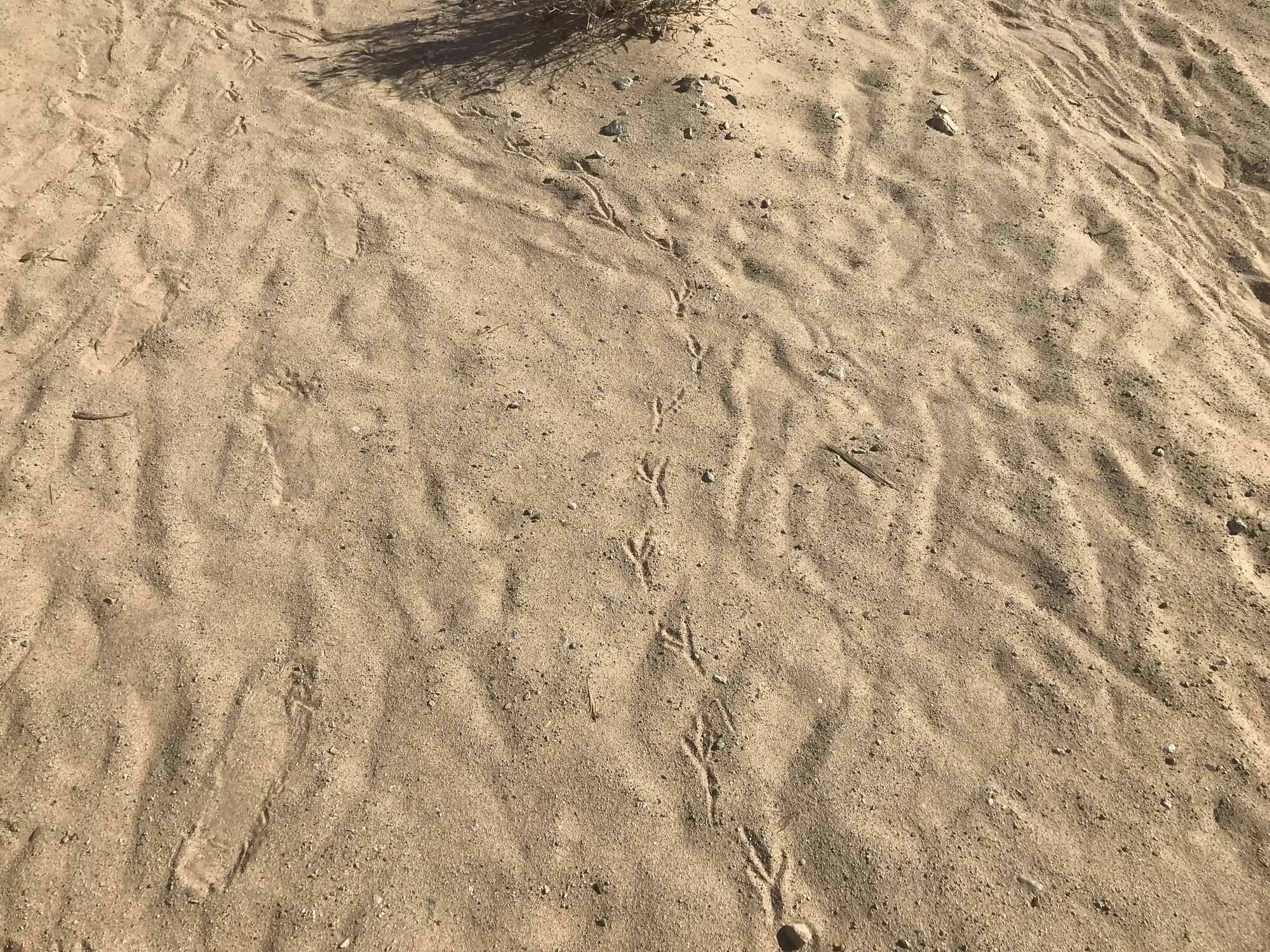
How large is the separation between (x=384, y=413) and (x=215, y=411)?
0.62 m

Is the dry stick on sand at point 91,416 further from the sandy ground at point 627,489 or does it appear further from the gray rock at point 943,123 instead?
the gray rock at point 943,123

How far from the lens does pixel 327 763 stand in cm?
252

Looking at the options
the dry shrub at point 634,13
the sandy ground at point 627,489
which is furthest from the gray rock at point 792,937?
the dry shrub at point 634,13

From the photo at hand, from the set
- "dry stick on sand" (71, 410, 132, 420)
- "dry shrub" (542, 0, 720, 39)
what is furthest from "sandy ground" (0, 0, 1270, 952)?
"dry shrub" (542, 0, 720, 39)

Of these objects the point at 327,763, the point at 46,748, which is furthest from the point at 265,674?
the point at 46,748

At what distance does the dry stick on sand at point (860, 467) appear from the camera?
3.16m

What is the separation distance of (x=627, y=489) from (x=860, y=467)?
2.81 ft

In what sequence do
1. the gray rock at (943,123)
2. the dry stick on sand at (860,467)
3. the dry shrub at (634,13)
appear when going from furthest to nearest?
the dry shrub at (634,13) < the gray rock at (943,123) < the dry stick on sand at (860,467)

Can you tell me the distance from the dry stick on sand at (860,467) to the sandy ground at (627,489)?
28 mm

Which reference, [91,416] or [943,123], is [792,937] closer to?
[91,416]

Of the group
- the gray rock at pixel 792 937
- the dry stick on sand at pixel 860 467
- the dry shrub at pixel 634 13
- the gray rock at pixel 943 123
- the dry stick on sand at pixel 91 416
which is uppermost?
the gray rock at pixel 943 123

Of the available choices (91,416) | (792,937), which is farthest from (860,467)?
(91,416)

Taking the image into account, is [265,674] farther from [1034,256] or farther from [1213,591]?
[1034,256]

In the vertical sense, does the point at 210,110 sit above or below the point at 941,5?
below
